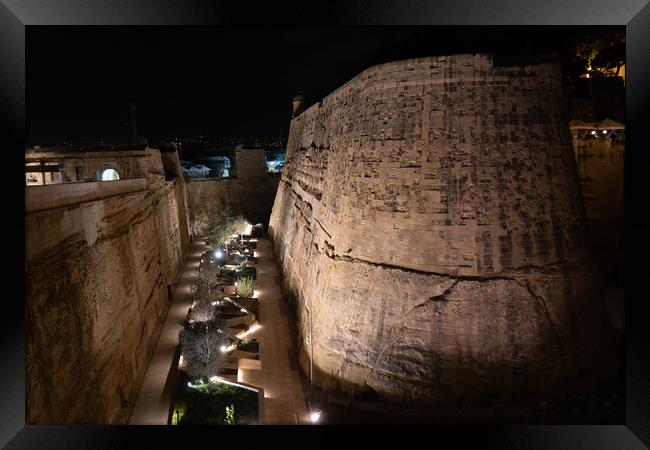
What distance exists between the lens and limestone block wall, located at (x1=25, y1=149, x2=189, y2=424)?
505 cm

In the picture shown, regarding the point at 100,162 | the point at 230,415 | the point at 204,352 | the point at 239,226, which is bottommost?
the point at 230,415

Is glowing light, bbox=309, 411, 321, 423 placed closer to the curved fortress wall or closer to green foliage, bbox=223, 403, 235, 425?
the curved fortress wall

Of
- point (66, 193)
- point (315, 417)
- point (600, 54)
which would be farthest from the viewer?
point (600, 54)

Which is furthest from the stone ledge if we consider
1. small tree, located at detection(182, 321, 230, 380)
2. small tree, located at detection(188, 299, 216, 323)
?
small tree, located at detection(188, 299, 216, 323)

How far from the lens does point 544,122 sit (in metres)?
7.57

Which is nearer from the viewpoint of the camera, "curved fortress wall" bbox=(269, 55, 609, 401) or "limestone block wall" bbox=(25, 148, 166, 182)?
"curved fortress wall" bbox=(269, 55, 609, 401)

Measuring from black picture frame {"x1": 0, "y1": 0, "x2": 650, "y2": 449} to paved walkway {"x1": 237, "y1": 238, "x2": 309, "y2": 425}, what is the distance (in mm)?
3537

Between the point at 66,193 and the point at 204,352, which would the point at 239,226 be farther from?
the point at 66,193

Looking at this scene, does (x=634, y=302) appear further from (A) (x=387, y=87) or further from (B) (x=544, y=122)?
(A) (x=387, y=87)
